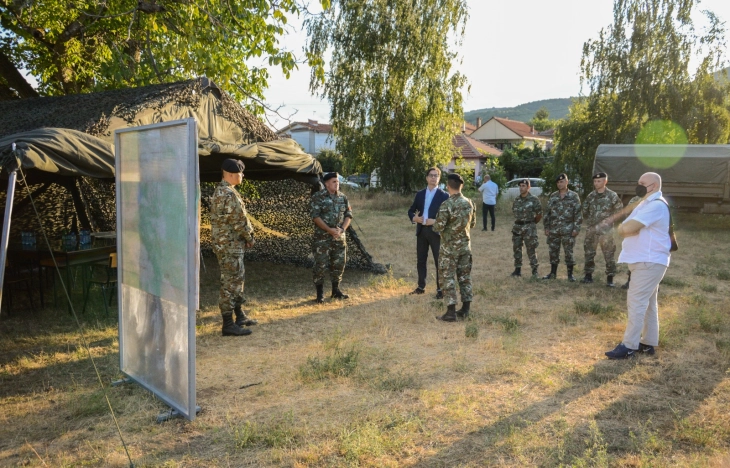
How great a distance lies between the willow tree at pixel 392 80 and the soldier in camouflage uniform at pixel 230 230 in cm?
1765

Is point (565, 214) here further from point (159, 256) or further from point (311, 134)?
point (311, 134)

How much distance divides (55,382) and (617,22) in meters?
21.0

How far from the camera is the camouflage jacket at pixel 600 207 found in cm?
853

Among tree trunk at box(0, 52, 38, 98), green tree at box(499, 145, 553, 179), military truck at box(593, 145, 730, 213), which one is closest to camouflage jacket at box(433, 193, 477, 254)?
tree trunk at box(0, 52, 38, 98)

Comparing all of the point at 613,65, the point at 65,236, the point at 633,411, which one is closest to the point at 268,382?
the point at 633,411

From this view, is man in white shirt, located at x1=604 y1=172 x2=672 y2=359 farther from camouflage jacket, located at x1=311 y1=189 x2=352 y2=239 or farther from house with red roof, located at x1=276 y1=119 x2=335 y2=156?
house with red roof, located at x1=276 y1=119 x2=335 y2=156

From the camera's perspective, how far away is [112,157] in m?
5.69

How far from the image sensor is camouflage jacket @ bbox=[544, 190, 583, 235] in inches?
354

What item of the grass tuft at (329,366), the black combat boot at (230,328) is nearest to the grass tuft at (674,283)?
the grass tuft at (329,366)

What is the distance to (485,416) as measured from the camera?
166 inches

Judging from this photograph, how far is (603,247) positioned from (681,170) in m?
8.57

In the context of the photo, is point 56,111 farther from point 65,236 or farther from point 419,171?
point 419,171

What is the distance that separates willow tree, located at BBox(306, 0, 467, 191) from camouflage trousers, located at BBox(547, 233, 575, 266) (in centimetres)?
1453

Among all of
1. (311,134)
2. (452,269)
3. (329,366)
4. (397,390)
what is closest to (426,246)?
(452,269)
